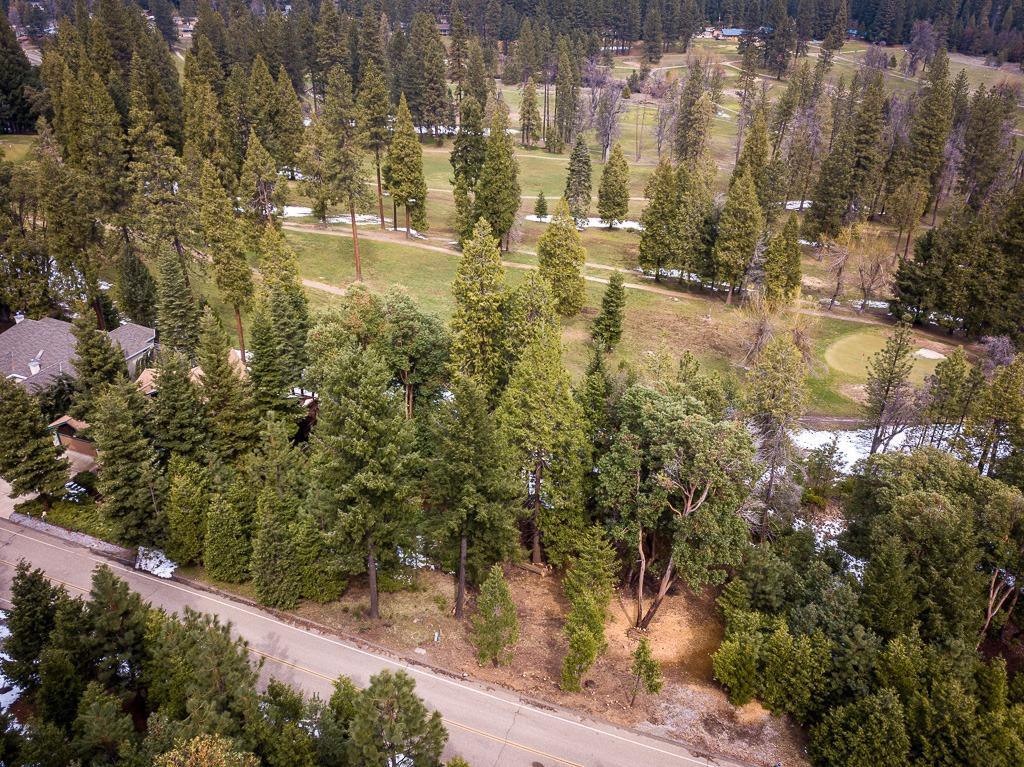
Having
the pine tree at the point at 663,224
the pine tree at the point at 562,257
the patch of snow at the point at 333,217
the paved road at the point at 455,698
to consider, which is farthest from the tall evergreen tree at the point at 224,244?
the pine tree at the point at 663,224


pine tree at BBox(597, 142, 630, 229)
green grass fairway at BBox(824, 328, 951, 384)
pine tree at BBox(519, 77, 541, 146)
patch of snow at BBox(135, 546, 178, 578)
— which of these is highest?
pine tree at BBox(519, 77, 541, 146)

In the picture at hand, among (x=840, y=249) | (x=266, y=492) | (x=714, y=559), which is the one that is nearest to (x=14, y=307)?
(x=266, y=492)

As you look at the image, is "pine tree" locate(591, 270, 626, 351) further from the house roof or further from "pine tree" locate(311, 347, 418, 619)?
the house roof

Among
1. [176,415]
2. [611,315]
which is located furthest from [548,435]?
[611,315]

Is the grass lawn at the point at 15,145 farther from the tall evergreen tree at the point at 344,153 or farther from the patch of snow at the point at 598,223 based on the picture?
the patch of snow at the point at 598,223

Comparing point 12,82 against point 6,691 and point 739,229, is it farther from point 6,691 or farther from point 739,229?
point 739,229

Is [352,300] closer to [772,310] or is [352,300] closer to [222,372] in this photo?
[222,372]

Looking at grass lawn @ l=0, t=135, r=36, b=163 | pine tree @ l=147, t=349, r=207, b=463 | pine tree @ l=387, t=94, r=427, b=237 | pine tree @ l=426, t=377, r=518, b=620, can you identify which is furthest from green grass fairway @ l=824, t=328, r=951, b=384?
grass lawn @ l=0, t=135, r=36, b=163
